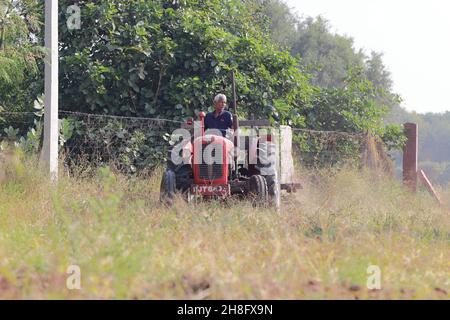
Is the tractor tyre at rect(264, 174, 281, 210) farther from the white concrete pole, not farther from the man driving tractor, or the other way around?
the white concrete pole

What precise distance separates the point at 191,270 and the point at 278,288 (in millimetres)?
824

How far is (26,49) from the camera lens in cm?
1280

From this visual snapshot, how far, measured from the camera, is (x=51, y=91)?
42.5 ft

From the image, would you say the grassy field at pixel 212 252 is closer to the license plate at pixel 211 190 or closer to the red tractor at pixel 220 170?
the license plate at pixel 211 190

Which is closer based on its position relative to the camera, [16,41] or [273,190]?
[273,190]

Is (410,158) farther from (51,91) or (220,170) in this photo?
(51,91)

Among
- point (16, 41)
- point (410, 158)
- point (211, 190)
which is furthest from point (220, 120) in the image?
point (410, 158)

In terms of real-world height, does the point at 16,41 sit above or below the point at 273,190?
above

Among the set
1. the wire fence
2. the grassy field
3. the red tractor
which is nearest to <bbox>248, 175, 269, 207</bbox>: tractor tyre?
the red tractor

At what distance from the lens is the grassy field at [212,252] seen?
601 centimetres

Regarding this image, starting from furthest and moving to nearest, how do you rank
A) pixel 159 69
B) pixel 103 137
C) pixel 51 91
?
1. pixel 159 69
2. pixel 103 137
3. pixel 51 91

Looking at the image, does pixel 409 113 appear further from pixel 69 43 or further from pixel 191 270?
pixel 191 270

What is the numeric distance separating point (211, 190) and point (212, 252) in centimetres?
431

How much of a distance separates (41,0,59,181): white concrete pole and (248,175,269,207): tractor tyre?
3070 mm
